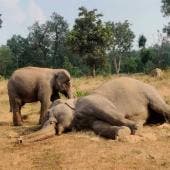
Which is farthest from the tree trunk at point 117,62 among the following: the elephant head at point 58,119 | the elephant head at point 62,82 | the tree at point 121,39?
the elephant head at point 58,119

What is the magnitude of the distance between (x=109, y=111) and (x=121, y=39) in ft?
165

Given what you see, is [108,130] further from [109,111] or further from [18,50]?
[18,50]

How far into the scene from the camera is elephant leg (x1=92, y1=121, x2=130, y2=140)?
295 inches

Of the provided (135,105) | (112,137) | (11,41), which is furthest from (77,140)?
(11,41)

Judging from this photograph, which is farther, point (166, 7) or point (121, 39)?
point (121, 39)

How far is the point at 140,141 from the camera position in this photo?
734 cm

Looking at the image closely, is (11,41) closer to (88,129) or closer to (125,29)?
(125,29)

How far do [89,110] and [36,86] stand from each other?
378 cm

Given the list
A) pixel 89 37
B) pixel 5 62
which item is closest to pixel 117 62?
pixel 5 62

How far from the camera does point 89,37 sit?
114 feet

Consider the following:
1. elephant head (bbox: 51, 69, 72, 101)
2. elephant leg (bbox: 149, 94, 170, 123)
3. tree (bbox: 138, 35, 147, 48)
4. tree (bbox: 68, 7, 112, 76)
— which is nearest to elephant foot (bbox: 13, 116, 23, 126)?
elephant head (bbox: 51, 69, 72, 101)

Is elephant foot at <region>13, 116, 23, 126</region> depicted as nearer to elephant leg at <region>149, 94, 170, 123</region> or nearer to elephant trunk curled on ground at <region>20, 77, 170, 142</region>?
elephant trunk curled on ground at <region>20, 77, 170, 142</region>

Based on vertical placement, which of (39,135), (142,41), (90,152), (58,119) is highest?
(142,41)

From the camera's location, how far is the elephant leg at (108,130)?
7491 mm
